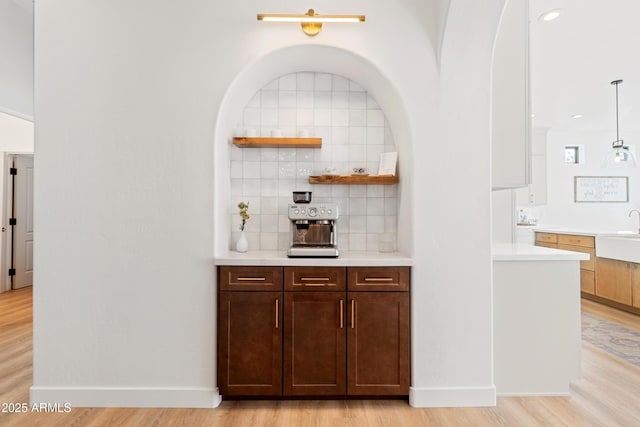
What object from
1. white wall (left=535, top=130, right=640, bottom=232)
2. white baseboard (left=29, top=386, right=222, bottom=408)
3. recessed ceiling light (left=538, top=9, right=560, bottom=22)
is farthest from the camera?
white wall (left=535, top=130, right=640, bottom=232)

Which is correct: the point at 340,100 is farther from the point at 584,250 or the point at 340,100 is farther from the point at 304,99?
the point at 584,250

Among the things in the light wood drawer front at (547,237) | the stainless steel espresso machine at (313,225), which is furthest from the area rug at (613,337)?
the stainless steel espresso machine at (313,225)

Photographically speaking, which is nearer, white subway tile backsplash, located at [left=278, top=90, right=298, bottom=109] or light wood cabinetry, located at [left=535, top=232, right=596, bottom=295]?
white subway tile backsplash, located at [left=278, top=90, right=298, bottom=109]

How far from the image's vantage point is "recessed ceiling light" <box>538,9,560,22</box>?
330 cm

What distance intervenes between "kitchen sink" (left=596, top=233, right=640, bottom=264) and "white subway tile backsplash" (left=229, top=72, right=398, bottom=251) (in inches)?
138

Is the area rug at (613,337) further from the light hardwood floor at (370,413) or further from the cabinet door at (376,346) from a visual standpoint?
the cabinet door at (376,346)

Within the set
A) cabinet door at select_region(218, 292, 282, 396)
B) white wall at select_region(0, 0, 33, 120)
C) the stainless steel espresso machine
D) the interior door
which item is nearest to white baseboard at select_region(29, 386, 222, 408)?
cabinet door at select_region(218, 292, 282, 396)

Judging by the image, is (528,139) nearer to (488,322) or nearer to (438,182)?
(438,182)

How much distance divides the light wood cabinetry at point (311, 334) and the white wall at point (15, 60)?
368 centimetres

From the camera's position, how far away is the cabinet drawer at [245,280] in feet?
8.46

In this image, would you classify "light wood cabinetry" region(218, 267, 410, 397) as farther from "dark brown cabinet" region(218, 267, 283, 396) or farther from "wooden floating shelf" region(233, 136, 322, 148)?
"wooden floating shelf" region(233, 136, 322, 148)

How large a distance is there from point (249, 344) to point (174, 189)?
3.65 feet

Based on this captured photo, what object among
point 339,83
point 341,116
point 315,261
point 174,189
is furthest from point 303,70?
point 315,261

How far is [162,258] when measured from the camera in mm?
2582
